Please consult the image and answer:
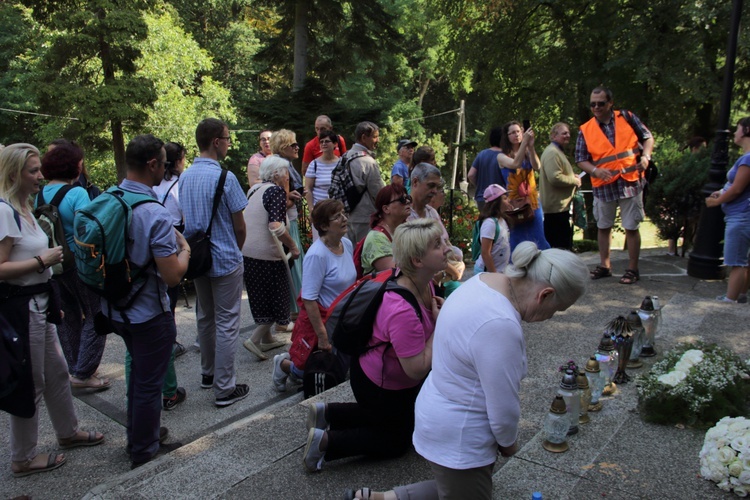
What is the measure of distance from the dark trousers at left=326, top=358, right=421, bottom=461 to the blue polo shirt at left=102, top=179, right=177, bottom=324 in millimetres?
1217

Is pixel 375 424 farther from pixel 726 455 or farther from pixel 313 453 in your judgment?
pixel 726 455

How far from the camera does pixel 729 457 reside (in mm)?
2549

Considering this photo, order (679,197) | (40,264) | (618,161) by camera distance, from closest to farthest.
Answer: (40,264) < (618,161) < (679,197)

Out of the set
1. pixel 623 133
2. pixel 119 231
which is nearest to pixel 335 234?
pixel 119 231

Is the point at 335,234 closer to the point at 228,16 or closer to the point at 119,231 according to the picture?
the point at 119,231

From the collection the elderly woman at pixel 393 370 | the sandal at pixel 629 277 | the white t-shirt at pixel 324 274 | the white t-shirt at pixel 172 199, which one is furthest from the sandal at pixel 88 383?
the sandal at pixel 629 277

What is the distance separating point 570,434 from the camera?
3.14m

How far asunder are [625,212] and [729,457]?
13.2 ft

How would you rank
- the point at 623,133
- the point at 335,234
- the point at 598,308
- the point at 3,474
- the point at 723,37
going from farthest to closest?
1. the point at 723,37
2. the point at 623,133
3. the point at 598,308
4. the point at 335,234
5. the point at 3,474

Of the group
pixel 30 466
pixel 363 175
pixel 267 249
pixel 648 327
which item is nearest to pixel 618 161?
pixel 648 327

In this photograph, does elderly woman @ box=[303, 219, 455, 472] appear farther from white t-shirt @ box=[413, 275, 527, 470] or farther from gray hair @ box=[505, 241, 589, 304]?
gray hair @ box=[505, 241, 589, 304]

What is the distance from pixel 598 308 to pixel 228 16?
28679 mm

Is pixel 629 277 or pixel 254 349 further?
pixel 629 277

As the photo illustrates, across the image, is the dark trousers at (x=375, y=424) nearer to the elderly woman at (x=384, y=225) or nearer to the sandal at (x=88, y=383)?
the elderly woman at (x=384, y=225)
